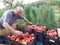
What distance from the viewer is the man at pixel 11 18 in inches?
73.9

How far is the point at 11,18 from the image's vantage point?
1896 mm

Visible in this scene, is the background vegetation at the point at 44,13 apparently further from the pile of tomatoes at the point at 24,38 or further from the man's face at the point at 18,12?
the pile of tomatoes at the point at 24,38

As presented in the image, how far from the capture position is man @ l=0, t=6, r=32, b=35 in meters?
1.88

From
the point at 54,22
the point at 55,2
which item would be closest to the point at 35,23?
the point at 54,22

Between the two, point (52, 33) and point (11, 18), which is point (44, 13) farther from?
point (11, 18)

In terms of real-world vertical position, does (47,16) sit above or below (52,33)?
above

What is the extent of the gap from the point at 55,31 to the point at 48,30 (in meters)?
0.08

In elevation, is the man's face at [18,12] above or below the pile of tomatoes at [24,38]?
above

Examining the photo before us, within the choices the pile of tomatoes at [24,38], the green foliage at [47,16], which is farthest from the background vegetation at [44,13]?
the pile of tomatoes at [24,38]

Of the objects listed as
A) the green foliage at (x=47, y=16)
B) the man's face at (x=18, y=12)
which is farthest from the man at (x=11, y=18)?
the green foliage at (x=47, y=16)

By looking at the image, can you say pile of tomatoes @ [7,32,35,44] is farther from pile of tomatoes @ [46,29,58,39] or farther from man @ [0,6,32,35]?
pile of tomatoes @ [46,29,58,39]

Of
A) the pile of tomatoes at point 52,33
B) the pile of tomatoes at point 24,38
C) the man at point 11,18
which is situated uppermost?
the man at point 11,18

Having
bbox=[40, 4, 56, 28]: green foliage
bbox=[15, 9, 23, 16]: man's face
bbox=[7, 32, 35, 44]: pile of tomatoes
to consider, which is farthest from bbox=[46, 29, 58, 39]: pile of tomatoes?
bbox=[15, 9, 23, 16]: man's face

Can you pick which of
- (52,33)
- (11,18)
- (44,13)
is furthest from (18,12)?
(52,33)
